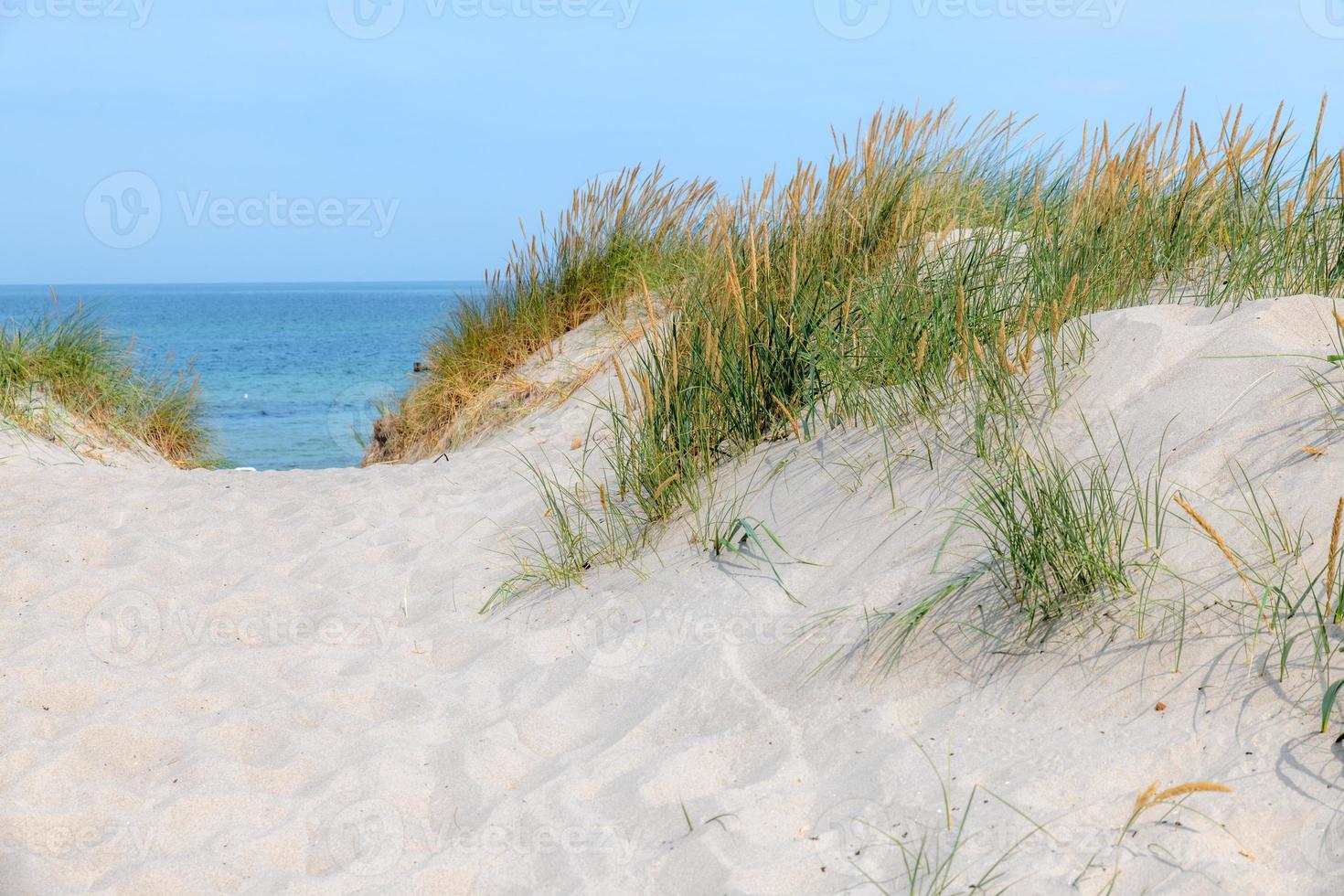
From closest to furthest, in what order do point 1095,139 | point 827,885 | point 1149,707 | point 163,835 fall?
point 827,885 < point 1149,707 < point 163,835 < point 1095,139

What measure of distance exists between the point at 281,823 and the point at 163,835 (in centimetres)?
24

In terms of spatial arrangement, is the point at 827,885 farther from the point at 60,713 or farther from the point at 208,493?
the point at 208,493

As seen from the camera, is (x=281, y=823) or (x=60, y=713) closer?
(x=281, y=823)

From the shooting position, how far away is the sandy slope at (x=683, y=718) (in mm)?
1734

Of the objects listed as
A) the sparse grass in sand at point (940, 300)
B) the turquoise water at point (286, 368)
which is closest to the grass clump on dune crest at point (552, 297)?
the turquoise water at point (286, 368)

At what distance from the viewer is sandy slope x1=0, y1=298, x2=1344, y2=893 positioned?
5.69 ft

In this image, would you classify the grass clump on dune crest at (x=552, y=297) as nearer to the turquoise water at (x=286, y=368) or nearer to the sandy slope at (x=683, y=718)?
the turquoise water at (x=286, y=368)

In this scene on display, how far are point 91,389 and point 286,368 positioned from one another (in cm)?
1833

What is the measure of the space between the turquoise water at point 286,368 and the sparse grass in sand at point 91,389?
25 centimetres

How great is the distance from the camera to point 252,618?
10.7 feet

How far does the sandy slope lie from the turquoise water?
4.45m

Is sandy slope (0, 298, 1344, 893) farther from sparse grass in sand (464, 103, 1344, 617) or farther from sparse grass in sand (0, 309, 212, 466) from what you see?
sparse grass in sand (0, 309, 212, 466)

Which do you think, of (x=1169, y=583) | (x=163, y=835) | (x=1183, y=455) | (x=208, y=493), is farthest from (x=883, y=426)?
(x=208, y=493)

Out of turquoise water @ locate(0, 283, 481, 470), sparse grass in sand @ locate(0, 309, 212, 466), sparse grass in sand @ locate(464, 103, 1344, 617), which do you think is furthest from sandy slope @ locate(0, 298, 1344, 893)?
turquoise water @ locate(0, 283, 481, 470)
